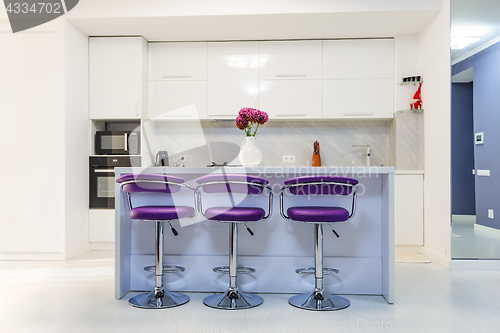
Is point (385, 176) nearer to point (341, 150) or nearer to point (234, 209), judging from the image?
point (234, 209)

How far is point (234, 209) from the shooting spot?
2355mm

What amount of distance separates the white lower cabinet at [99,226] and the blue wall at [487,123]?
369 centimetres

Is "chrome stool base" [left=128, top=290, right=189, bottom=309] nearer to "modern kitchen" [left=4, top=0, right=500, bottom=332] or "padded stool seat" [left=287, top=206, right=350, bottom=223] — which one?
"modern kitchen" [left=4, top=0, right=500, bottom=332]

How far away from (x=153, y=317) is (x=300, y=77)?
3218 millimetres

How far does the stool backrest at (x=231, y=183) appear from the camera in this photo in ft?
7.57

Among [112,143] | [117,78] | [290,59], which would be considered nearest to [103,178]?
[112,143]

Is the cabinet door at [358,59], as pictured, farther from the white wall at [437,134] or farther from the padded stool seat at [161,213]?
the padded stool seat at [161,213]

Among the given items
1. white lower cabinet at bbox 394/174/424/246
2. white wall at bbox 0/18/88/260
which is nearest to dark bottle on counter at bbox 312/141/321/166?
white lower cabinet at bbox 394/174/424/246

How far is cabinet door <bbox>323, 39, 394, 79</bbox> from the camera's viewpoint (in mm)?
4566

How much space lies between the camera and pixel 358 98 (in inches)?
181

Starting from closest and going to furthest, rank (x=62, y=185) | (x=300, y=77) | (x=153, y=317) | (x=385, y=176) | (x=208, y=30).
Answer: (x=153, y=317)
(x=385, y=176)
(x=62, y=185)
(x=208, y=30)
(x=300, y=77)

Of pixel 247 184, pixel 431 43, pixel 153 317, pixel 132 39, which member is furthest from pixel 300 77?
pixel 153 317

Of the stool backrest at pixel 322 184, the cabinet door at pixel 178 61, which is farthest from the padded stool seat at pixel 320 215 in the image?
the cabinet door at pixel 178 61

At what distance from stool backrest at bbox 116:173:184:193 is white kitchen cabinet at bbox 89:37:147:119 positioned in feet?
7.27
